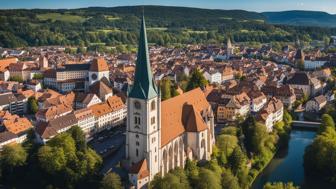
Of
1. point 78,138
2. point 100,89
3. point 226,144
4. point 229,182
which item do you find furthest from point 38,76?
point 229,182

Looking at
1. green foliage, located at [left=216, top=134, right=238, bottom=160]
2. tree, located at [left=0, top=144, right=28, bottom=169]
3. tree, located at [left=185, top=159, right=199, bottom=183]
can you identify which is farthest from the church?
tree, located at [left=0, top=144, right=28, bottom=169]

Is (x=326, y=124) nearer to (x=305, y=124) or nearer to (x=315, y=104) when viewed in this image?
(x=305, y=124)

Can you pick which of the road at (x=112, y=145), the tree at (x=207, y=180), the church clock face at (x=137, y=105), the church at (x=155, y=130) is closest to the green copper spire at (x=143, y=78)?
the church at (x=155, y=130)

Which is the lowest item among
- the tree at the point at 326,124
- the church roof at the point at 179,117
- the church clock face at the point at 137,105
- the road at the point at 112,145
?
the road at the point at 112,145

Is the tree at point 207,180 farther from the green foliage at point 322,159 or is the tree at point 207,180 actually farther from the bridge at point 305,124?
the bridge at point 305,124

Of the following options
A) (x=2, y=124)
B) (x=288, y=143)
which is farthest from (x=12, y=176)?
(x=288, y=143)

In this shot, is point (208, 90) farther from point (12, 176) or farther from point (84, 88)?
point (12, 176)
